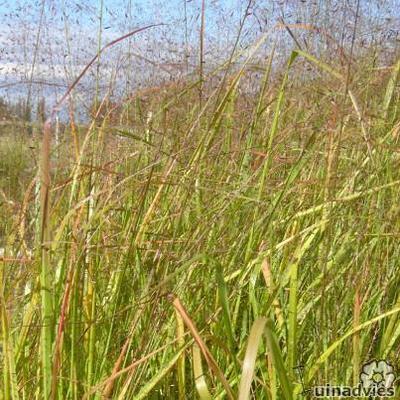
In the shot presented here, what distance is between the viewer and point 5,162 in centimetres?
333

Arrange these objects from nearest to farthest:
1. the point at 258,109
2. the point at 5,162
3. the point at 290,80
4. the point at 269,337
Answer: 1. the point at 269,337
2. the point at 258,109
3. the point at 290,80
4. the point at 5,162

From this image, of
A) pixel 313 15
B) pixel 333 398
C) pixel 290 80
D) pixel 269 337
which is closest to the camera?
pixel 269 337

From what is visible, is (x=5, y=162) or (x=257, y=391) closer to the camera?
(x=257, y=391)

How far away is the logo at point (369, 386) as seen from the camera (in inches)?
36.3

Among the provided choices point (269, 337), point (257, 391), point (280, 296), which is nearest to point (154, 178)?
point (280, 296)

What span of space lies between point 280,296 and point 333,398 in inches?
8.2

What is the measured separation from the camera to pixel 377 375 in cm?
95

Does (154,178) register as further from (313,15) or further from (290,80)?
(313,15)

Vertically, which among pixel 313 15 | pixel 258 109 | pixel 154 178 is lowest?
pixel 154 178

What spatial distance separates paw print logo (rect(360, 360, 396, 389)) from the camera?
3.07 feet

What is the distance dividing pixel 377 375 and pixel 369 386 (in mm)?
31

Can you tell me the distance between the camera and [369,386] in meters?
0.93

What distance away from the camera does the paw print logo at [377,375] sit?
94 centimetres

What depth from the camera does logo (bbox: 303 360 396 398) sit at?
0.92 metres
